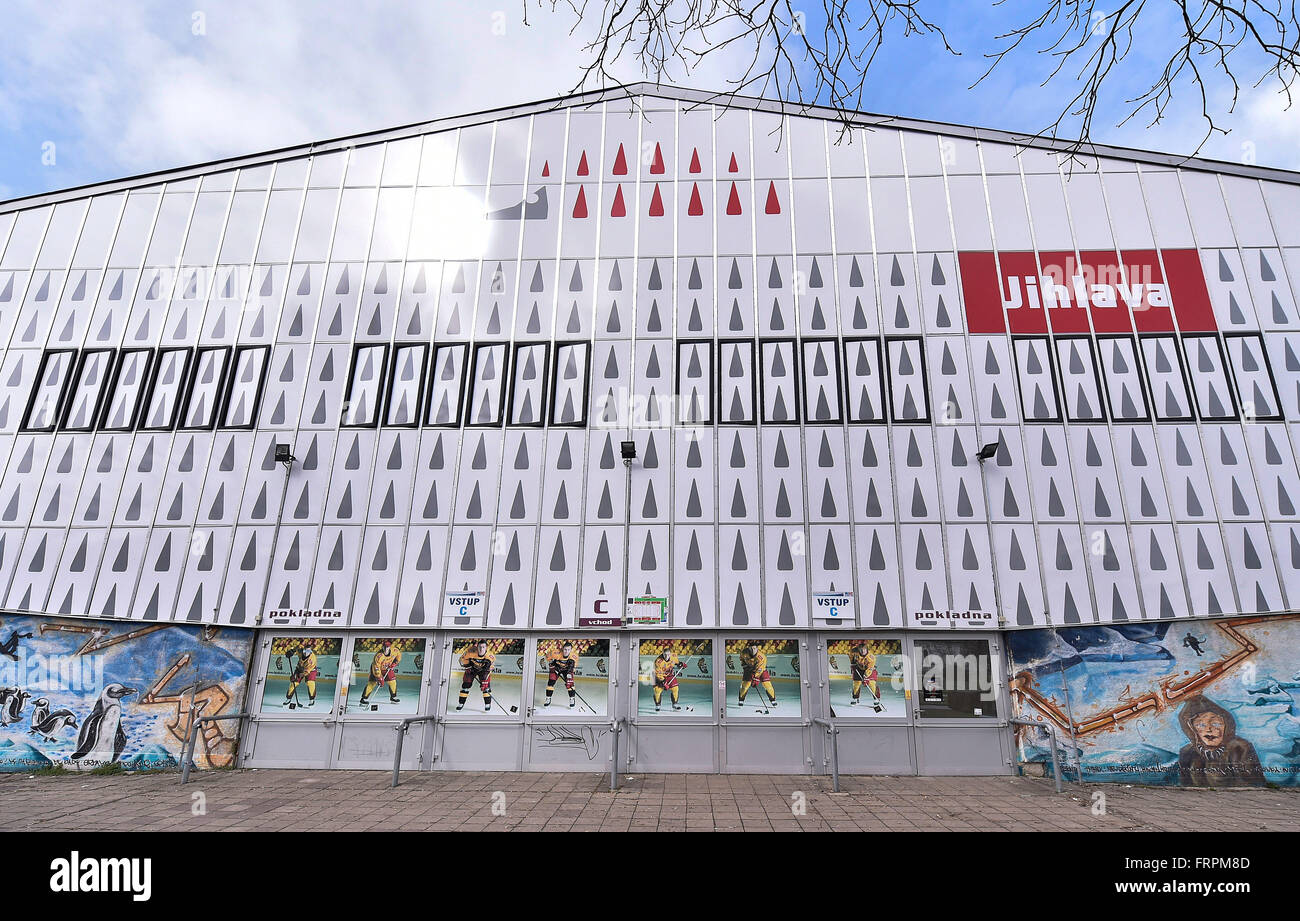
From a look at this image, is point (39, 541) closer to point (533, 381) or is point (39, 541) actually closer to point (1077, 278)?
point (533, 381)

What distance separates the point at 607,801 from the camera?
33.5ft

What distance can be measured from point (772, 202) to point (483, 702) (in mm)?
12079

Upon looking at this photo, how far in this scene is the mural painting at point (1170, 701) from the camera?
37.3ft

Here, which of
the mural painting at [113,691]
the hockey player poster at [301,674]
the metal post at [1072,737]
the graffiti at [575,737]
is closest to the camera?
the metal post at [1072,737]

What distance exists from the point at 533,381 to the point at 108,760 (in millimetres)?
10328

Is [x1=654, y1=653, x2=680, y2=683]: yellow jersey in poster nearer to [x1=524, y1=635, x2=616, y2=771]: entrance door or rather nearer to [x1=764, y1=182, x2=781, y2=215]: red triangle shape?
[x1=524, y1=635, x2=616, y2=771]: entrance door

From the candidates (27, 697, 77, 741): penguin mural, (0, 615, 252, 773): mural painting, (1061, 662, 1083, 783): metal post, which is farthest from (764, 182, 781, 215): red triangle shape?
(27, 697, 77, 741): penguin mural

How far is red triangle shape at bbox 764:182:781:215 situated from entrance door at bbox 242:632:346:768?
12581mm

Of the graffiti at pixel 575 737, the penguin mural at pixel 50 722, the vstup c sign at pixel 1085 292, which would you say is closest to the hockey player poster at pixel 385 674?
the graffiti at pixel 575 737

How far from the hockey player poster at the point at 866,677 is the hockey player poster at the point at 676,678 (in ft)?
7.38

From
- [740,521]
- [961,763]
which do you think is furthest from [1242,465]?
[740,521]

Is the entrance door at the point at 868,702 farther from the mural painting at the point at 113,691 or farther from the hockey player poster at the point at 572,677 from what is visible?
the mural painting at the point at 113,691

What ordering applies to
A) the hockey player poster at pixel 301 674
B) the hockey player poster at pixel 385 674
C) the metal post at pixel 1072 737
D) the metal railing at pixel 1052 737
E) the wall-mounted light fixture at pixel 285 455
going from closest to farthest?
the metal railing at pixel 1052 737
the metal post at pixel 1072 737
the hockey player poster at pixel 385 674
the hockey player poster at pixel 301 674
the wall-mounted light fixture at pixel 285 455

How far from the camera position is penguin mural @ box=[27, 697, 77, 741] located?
12438 millimetres
